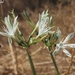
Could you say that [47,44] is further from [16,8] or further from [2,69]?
[16,8]

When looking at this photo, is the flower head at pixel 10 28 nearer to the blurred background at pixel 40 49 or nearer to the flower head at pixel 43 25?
the flower head at pixel 43 25

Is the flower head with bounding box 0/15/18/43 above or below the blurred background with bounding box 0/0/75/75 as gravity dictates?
below

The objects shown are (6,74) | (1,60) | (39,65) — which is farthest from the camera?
(1,60)

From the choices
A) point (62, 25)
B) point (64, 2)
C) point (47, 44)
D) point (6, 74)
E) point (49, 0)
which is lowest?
point (47, 44)

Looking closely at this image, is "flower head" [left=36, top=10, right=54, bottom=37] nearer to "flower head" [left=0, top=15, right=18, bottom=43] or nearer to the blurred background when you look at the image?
"flower head" [left=0, top=15, right=18, bottom=43]

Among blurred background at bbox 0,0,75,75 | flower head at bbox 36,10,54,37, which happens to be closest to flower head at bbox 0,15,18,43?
flower head at bbox 36,10,54,37

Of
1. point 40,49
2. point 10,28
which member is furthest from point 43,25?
point 40,49

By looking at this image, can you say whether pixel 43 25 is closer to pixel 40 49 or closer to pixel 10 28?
pixel 10 28

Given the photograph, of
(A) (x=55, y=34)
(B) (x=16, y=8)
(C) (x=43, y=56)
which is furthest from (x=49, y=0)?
(A) (x=55, y=34)

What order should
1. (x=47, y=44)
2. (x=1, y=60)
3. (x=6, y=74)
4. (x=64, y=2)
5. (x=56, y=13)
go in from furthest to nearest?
(x=64, y=2) → (x=56, y=13) → (x=1, y=60) → (x=6, y=74) → (x=47, y=44)

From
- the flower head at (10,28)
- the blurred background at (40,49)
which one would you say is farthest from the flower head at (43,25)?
the blurred background at (40,49)

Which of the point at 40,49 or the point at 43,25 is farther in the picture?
the point at 40,49
